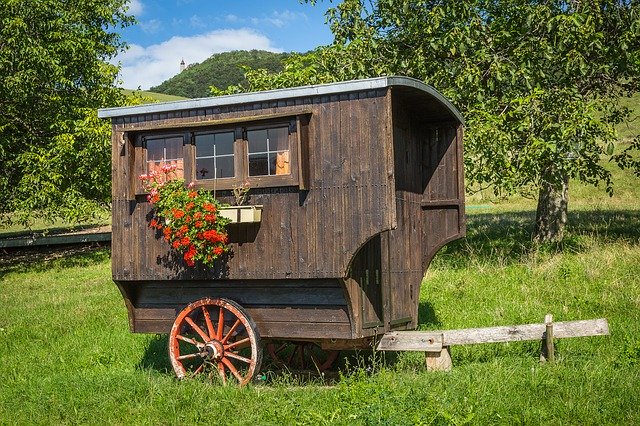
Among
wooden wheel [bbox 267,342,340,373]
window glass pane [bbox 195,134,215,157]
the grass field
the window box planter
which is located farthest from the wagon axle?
window glass pane [bbox 195,134,215,157]

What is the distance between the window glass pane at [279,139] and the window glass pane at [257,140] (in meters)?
0.09

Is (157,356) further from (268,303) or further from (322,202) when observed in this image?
(322,202)

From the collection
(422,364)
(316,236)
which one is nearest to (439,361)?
(422,364)

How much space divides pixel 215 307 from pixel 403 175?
127 inches

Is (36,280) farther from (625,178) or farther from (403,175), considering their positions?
(625,178)

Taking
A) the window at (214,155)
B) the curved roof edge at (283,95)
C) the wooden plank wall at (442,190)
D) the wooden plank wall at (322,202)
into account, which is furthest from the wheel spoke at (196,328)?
the wooden plank wall at (442,190)

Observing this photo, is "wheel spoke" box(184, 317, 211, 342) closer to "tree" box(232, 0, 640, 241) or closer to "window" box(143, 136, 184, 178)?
"window" box(143, 136, 184, 178)

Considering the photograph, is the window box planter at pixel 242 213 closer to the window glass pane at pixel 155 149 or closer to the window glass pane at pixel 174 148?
the window glass pane at pixel 174 148

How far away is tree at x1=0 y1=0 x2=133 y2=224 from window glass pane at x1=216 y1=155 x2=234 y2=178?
13545 mm

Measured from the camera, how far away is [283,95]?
28.9 ft

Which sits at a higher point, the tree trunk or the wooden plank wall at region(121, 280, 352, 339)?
the tree trunk

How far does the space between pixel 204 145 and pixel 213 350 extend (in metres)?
2.65

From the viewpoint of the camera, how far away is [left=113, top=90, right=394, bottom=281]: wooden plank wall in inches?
332

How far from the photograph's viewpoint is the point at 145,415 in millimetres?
8250
